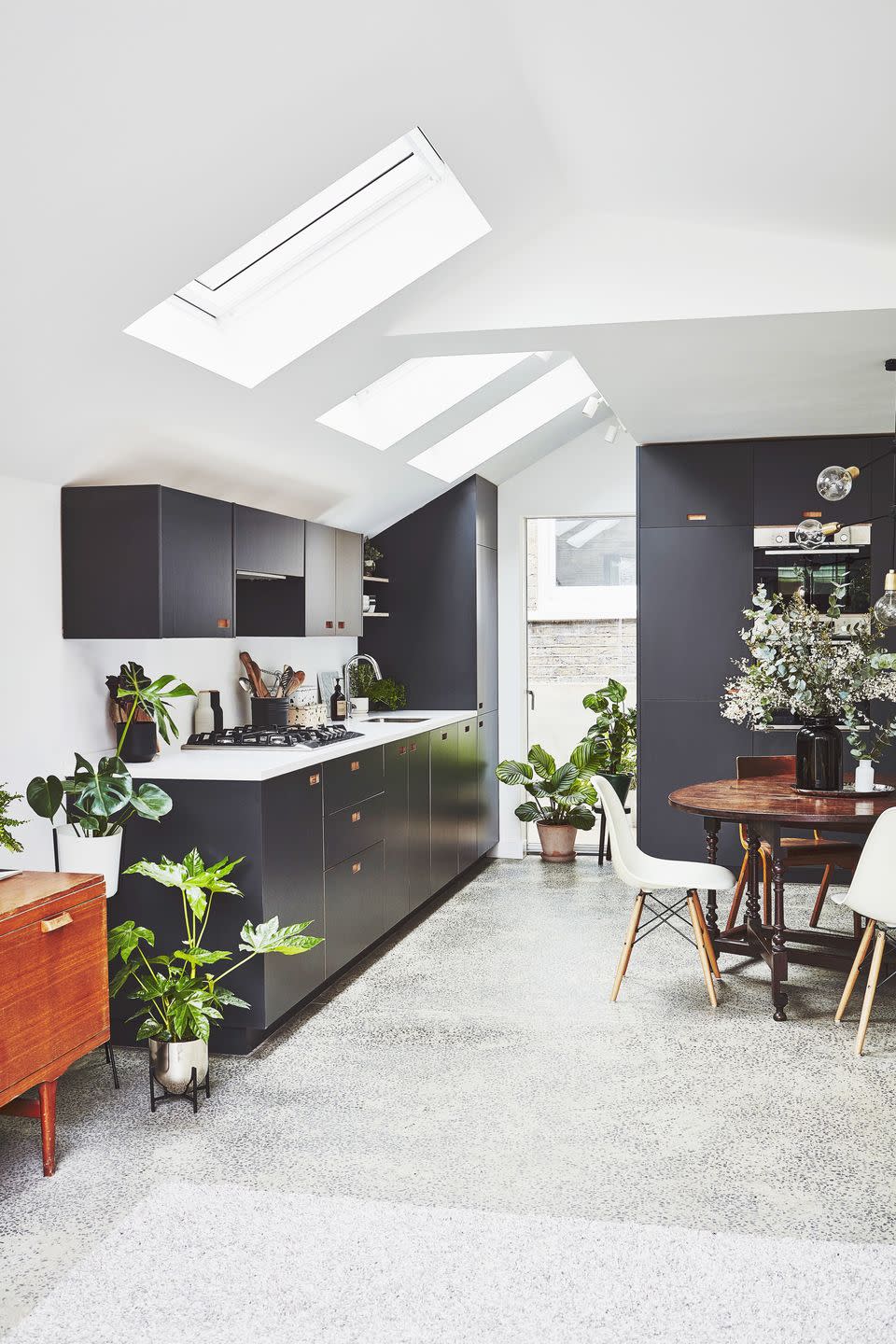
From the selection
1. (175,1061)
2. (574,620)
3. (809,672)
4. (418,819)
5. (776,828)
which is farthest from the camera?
(574,620)

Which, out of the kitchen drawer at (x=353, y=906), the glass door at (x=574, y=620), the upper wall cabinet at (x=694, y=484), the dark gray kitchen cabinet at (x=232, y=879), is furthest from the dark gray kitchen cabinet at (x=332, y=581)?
the glass door at (x=574, y=620)

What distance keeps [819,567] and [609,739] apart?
6.06 ft

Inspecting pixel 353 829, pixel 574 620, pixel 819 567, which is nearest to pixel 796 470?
pixel 819 567

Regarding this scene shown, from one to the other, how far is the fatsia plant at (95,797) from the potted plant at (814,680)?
2.50m

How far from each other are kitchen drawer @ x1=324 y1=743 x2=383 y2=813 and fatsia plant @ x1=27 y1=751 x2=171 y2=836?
38.8 inches

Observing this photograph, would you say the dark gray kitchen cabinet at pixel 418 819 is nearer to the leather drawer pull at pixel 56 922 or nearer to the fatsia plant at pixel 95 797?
the fatsia plant at pixel 95 797

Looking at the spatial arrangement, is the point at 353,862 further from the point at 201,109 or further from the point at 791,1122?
the point at 201,109

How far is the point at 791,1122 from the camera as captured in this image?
351 centimetres

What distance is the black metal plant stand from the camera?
357 centimetres

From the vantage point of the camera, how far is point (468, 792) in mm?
7008

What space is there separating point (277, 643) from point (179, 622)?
6.09ft

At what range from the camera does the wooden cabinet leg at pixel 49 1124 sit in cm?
315

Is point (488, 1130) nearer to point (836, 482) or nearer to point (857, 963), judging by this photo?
point (857, 963)

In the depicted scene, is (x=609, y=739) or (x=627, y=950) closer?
(x=627, y=950)
